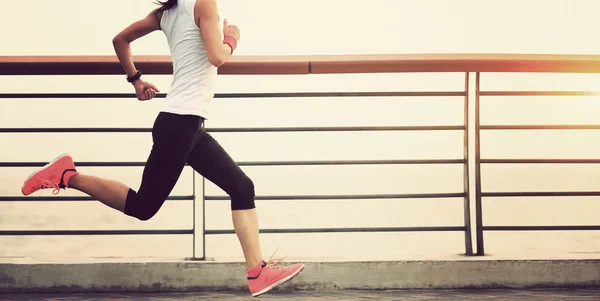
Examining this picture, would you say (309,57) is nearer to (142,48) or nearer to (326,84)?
(142,48)

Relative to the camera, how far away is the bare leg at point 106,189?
358 cm

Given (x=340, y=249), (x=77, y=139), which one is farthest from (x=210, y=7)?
(x=77, y=139)

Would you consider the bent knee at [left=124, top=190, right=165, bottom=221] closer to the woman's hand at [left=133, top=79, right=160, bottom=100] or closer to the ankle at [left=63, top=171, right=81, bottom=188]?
the ankle at [left=63, top=171, right=81, bottom=188]

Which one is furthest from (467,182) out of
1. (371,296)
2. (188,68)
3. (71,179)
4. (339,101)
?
(339,101)

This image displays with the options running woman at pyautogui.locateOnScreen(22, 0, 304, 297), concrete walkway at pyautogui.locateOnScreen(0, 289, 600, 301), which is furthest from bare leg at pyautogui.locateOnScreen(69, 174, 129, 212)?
concrete walkway at pyautogui.locateOnScreen(0, 289, 600, 301)

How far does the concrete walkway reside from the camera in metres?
4.11

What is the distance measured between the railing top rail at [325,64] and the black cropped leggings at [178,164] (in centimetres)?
76

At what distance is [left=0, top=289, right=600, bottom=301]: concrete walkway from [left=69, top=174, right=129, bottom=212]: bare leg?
0.75 m

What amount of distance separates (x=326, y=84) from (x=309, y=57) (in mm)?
21438

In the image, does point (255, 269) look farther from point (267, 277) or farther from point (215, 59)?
point (215, 59)

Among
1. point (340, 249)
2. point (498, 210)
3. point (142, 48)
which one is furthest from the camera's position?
point (142, 48)

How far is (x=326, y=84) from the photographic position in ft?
83.9

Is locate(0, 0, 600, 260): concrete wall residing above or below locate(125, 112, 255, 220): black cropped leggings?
above

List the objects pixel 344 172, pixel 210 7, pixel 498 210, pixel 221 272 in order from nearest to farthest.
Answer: pixel 210 7
pixel 221 272
pixel 498 210
pixel 344 172
